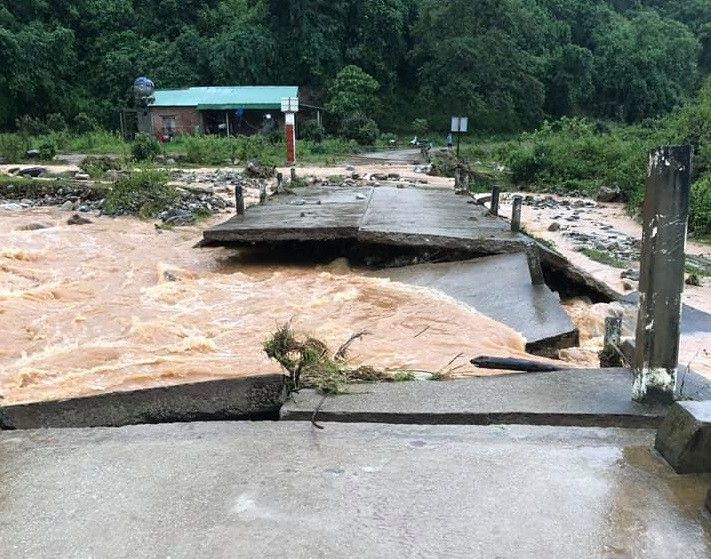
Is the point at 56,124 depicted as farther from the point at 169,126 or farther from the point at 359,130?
the point at 359,130

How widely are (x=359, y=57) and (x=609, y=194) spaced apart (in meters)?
30.0

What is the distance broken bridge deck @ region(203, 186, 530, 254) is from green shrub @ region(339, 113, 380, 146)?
87.1ft

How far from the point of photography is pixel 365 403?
3453mm

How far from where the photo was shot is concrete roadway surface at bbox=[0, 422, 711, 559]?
89.1 inches

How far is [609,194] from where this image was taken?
789 inches

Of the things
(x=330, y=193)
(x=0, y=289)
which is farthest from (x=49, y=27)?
(x=0, y=289)

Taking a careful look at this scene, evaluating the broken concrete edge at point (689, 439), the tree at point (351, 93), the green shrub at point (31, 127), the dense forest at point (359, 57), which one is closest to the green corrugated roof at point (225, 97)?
the tree at point (351, 93)

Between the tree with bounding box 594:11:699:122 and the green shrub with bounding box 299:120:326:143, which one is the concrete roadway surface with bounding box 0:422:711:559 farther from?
the tree with bounding box 594:11:699:122

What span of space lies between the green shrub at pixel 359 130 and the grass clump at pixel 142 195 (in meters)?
24.3

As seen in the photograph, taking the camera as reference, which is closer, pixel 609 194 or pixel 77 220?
pixel 77 220

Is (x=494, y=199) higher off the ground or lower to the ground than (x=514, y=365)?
higher

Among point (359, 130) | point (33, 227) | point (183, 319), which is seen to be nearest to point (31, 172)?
point (33, 227)

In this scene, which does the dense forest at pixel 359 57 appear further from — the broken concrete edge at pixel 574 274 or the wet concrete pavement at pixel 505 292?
the wet concrete pavement at pixel 505 292

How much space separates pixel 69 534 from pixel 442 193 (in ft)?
42.3
